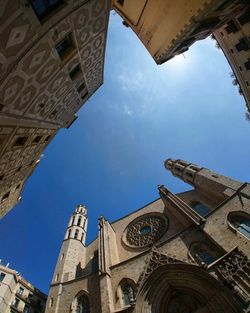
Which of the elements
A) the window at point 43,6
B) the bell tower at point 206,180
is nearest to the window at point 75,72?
the window at point 43,6

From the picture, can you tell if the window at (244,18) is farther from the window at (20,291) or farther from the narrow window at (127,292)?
the window at (20,291)

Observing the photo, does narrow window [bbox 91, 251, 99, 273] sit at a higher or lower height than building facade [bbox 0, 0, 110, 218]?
higher

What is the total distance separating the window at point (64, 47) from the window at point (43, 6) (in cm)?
132

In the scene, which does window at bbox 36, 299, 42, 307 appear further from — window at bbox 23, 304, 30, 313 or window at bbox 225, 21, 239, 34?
window at bbox 225, 21, 239, 34

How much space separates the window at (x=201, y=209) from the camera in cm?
1996

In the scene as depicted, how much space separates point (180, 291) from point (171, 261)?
1.99 metres

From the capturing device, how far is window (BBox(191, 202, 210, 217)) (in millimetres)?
19956

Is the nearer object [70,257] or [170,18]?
[170,18]

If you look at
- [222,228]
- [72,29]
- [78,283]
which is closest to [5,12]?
[72,29]

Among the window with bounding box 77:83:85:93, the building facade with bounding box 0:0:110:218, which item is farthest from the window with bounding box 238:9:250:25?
the window with bounding box 77:83:85:93

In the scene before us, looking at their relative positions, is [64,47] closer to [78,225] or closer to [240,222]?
[240,222]

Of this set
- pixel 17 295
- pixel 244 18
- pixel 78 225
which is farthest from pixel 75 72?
pixel 17 295

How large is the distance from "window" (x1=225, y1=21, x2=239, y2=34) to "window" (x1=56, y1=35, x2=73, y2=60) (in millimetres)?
Result: 12347

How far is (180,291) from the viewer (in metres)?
13.8
